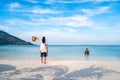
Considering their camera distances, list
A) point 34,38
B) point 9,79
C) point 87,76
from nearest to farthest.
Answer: point 9,79 → point 87,76 → point 34,38

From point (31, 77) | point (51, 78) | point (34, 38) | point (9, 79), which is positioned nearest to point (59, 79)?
point (51, 78)

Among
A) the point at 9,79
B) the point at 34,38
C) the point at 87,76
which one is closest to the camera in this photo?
the point at 9,79

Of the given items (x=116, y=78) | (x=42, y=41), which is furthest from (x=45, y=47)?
(x=116, y=78)

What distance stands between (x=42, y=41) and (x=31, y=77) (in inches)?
224

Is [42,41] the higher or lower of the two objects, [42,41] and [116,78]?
the higher

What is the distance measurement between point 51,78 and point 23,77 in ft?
4.71

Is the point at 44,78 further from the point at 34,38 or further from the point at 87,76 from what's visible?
the point at 34,38

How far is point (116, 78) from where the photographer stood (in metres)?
11.1

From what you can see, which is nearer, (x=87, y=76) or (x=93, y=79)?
(x=93, y=79)

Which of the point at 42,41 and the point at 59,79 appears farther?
the point at 42,41

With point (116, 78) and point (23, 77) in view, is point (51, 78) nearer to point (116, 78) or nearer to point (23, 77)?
point (23, 77)

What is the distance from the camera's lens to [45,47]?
16.4 meters

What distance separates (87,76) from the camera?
38.2 feet

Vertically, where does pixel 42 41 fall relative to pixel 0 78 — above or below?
above
